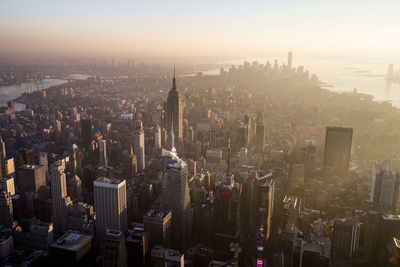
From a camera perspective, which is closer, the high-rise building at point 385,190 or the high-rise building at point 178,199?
the high-rise building at point 178,199

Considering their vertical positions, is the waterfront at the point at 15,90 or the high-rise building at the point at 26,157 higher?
the waterfront at the point at 15,90

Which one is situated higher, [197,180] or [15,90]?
[15,90]

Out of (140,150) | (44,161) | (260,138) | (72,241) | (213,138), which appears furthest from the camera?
(213,138)

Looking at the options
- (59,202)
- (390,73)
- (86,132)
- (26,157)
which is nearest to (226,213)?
(59,202)

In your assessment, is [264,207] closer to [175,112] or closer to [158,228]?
[158,228]

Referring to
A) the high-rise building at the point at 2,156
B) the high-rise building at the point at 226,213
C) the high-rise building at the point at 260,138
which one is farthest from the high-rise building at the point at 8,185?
the high-rise building at the point at 260,138

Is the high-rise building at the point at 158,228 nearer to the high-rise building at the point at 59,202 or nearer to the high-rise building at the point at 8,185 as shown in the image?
the high-rise building at the point at 59,202

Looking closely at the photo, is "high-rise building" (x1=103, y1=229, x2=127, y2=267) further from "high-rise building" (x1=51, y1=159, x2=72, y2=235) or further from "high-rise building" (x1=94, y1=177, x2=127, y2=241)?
"high-rise building" (x1=51, y1=159, x2=72, y2=235)

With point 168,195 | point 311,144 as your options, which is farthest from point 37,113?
point 311,144
